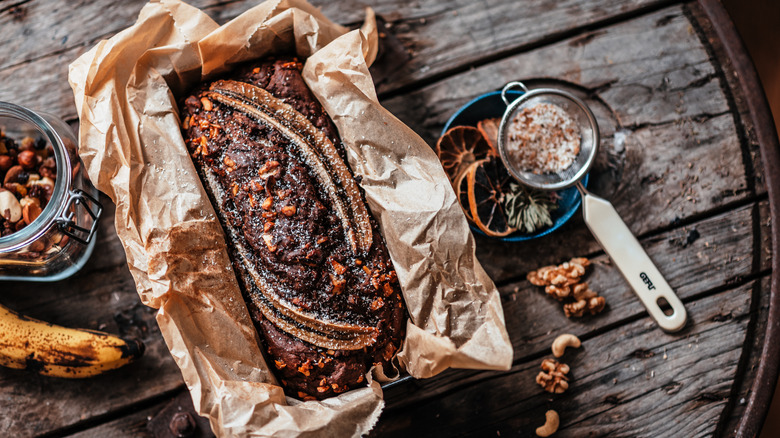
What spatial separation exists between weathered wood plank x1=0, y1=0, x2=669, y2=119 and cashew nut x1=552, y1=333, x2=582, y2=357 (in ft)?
3.72

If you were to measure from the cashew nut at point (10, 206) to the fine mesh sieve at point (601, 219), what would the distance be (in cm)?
167

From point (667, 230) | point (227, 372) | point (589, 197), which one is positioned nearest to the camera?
point (227, 372)

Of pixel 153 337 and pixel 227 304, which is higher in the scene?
pixel 227 304

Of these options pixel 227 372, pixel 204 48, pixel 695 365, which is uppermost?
pixel 204 48

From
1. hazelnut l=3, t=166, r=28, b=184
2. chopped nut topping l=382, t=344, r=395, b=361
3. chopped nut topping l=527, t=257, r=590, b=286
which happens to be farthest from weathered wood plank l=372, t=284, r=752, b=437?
hazelnut l=3, t=166, r=28, b=184

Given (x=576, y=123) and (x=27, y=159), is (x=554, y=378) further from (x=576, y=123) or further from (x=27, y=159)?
(x=27, y=159)

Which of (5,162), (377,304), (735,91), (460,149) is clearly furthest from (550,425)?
(5,162)

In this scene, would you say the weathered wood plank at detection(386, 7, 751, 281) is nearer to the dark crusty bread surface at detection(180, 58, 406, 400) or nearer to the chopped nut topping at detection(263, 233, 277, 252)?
the dark crusty bread surface at detection(180, 58, 406, 400)

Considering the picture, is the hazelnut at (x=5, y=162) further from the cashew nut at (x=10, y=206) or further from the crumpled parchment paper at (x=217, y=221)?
the crumpled parchment paper at (x=217, y=221)

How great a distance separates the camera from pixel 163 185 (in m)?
1.61

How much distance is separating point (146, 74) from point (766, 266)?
7.93 ft

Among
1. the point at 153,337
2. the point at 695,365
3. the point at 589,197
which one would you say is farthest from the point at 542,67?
the point at 153,337

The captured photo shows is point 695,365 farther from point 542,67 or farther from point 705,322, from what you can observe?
point 542,67

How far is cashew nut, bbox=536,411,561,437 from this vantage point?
1.90 metres
